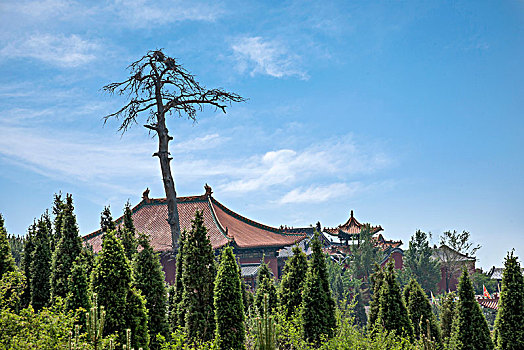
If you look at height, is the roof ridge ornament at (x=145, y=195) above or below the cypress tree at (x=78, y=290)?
above

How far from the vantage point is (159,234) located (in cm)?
3122

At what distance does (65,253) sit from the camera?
1135 centimetres

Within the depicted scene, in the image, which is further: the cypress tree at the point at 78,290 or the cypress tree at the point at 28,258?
the cypress tree at the point at 28,258

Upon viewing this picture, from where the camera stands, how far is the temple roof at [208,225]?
30.1 metres

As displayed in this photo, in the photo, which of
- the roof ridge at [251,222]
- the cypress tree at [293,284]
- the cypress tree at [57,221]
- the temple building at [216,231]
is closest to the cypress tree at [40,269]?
the cypress tree at [57,221]

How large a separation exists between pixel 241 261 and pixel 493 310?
52.2ft

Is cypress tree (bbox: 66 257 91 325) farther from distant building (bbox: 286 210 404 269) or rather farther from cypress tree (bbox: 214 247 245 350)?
distant building (bbox: 286 210 404 269)

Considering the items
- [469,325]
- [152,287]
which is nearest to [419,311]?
[469,325]

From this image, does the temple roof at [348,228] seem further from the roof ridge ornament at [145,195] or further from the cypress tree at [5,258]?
the cypress tree at [5,258]

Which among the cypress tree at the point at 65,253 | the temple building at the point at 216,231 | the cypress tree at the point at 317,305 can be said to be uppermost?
the temple building at the point at 216,231

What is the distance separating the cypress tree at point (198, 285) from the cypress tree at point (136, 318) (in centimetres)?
173

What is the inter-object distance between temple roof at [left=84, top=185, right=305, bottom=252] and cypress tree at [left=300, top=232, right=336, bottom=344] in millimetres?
17006

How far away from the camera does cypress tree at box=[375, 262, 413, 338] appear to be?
12.4m

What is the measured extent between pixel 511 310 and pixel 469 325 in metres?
1.02
